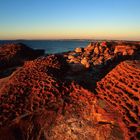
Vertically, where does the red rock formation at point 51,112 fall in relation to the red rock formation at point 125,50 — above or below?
below

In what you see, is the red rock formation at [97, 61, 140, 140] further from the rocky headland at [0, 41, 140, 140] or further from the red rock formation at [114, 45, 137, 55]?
the red rock formation at [114, 45, 137, 55]

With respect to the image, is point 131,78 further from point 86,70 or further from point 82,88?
point 86,70

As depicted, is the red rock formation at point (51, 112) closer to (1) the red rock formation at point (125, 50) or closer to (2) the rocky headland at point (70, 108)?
(2) the rocky headland at point (70, 108)

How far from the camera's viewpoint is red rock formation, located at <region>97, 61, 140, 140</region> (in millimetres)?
3699

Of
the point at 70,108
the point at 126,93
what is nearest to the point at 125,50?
the point at 70,108

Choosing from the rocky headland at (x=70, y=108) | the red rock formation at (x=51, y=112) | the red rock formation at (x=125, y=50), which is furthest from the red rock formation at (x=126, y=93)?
the red rock formation at (x=125, y=50)

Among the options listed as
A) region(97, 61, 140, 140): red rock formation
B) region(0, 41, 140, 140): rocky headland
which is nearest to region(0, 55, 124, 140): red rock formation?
region(0, 41, 140, 140): rocky headland

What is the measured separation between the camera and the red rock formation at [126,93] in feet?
12.1

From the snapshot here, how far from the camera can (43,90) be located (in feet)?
16.5

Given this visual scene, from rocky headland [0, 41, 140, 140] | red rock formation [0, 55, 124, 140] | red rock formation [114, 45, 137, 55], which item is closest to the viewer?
rocky headland [0, 41, 140, 140]

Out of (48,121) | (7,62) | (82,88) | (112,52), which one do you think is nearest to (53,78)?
(82,88)

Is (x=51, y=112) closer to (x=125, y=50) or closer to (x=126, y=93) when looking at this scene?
(x=126, y=93)

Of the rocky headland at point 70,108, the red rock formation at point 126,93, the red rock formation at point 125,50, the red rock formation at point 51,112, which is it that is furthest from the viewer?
the red rock formation at point 125,50

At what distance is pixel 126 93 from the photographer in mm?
4133
